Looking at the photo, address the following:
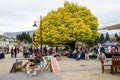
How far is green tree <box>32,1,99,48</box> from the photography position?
151ft

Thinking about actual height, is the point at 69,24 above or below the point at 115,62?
above

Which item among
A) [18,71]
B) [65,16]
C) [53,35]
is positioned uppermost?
[65,16]

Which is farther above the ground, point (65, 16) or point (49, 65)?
point (65, 16)

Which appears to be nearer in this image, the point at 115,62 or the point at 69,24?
the point at 115,62

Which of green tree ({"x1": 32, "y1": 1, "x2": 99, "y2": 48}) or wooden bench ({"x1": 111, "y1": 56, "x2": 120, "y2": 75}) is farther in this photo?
green tree ({"x1": 32, "y1": 1, "x2": 99, "y2": 48})

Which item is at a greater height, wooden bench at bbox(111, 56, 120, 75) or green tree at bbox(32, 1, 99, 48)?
green tree at bbox(32, 1, 99, 48)

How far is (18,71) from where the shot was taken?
18969mm

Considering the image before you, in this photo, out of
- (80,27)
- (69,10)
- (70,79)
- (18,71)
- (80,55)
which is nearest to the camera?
(70,79)

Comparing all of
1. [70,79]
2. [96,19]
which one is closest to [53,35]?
[96,19]

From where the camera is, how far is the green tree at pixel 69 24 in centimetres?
4600

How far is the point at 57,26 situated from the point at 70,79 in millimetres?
34066

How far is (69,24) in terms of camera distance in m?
47.1

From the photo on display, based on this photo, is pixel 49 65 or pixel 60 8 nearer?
pixel 49 65

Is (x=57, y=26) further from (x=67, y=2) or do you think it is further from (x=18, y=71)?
(x=18, y=71)
